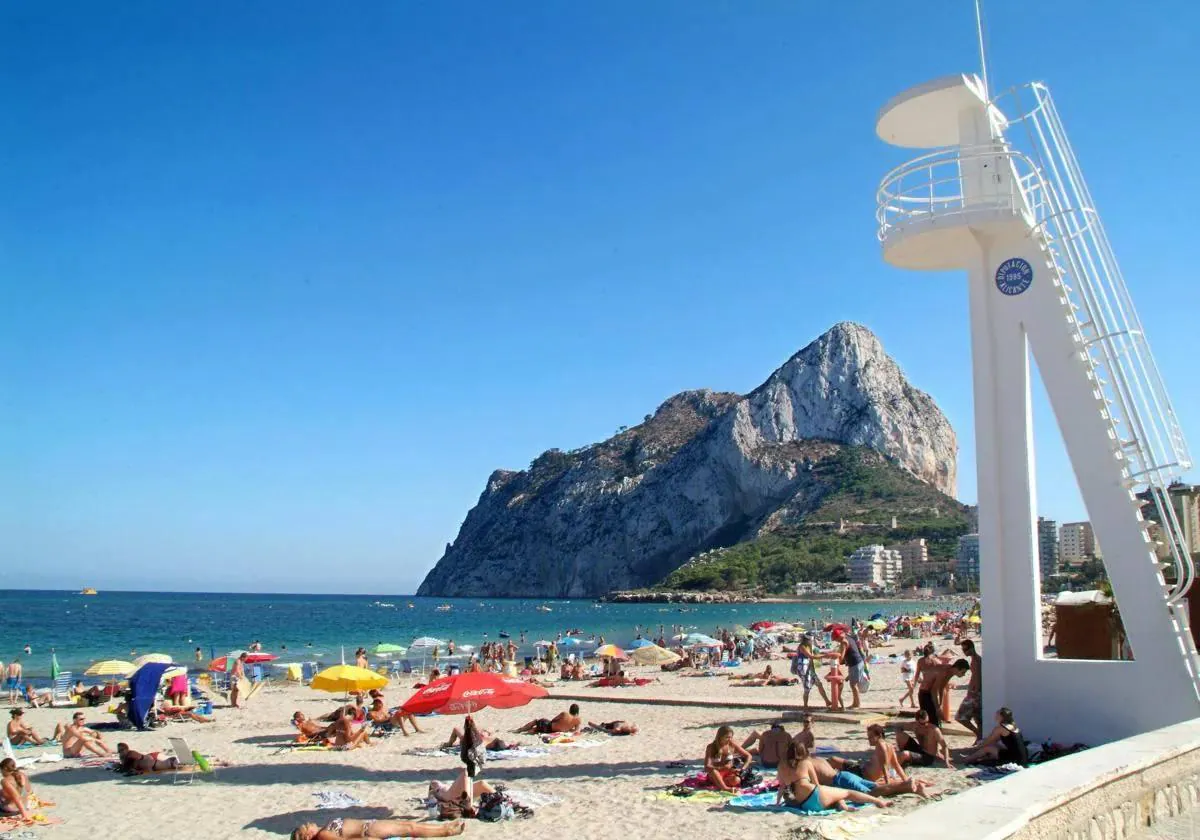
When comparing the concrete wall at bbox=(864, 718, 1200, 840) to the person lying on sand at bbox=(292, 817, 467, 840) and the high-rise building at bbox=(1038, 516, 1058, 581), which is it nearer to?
the person lying on sand at bbox=(292, 817, 467, 840)

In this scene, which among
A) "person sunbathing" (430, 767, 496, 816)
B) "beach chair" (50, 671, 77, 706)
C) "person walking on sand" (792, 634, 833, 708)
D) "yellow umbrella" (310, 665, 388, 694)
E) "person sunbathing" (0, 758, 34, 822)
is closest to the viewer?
"person sunbathing" (430, 767, 496, 816)

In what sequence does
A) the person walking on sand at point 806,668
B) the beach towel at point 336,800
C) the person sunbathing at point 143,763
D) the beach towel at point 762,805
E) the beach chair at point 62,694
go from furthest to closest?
the beach chair at point 62,694 < the person walking on sand at point 806,668 < the person sunbathing at point 143,763 < the beach towel at point 336,800 < the beach towel at point 762,805

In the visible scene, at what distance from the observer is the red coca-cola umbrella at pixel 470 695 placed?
11.0 meters

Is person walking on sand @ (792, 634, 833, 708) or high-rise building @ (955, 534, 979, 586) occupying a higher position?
high-rise building @ (955, 534, 979, 586)

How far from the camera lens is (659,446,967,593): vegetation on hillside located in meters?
121

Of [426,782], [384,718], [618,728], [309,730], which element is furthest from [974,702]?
[309,730]

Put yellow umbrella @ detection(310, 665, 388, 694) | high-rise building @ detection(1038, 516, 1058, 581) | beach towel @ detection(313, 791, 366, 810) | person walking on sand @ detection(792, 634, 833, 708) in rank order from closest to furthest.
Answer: beach towel @ detection(313, 791, 366, 810) → yellow umbrella @ detection(310, 665, 388, 694) → person walking on sand @ detection(792, 634, 833, 708) → high-rise building @ detection(1038, 516, 1058, 581)

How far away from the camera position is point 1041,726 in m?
10.6

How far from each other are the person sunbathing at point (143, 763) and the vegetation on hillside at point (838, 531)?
365ft

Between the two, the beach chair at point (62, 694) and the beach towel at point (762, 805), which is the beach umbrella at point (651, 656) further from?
the beach towel at point (762, 805)

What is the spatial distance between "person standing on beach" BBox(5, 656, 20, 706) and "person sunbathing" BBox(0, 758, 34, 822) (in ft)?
55.2

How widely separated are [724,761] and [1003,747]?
9.56ft

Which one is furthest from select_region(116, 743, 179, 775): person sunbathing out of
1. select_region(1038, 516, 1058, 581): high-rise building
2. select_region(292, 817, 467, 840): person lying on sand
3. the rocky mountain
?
the rocky mountain

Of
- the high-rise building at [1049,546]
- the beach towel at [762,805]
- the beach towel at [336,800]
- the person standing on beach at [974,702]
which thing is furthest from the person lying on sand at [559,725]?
the high-rise building at [1049,546]
